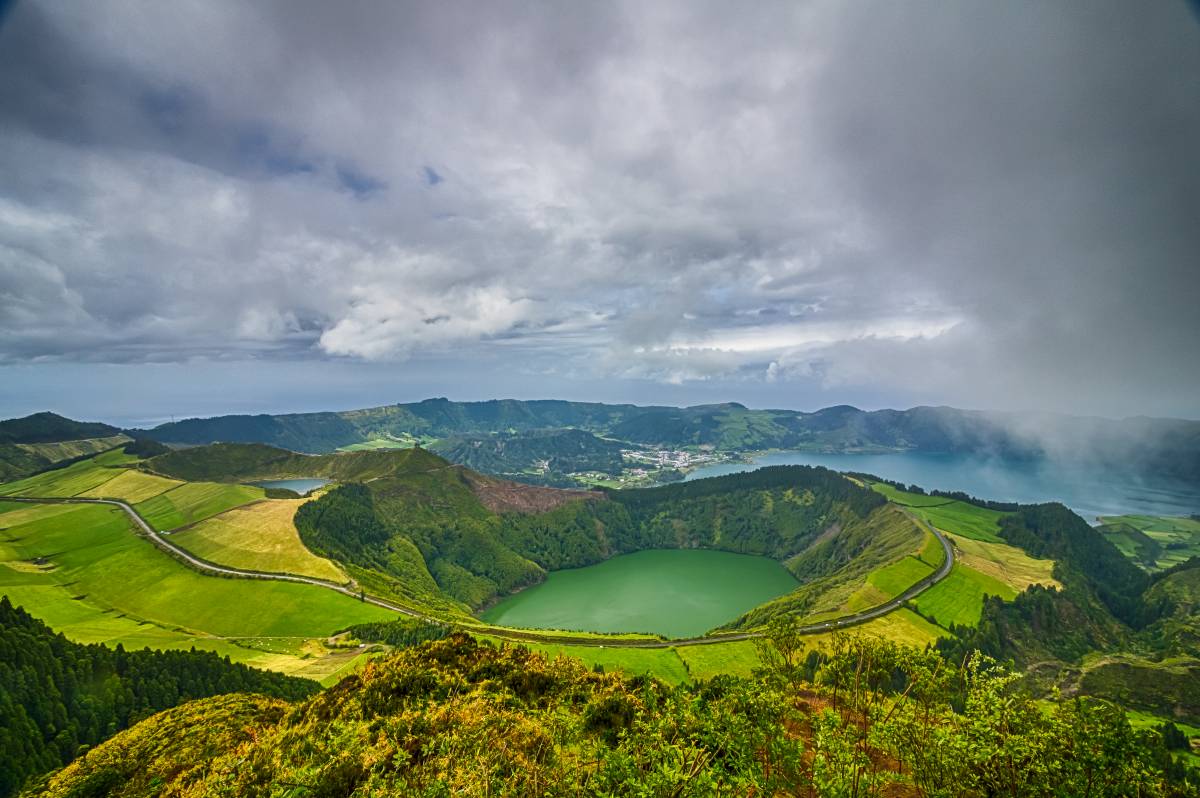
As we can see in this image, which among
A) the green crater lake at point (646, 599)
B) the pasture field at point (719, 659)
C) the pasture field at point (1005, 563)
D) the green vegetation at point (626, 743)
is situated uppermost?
the green vegetation at point (626, 743)

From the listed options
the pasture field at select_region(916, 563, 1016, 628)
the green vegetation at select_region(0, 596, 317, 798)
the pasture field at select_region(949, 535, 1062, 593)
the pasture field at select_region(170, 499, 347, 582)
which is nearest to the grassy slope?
the pasture field at select_region(170, 499, 347, 582)

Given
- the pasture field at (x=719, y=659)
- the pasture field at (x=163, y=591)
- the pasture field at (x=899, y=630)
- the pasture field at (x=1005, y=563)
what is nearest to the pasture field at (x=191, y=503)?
the pasture field at (x=163, y=591)

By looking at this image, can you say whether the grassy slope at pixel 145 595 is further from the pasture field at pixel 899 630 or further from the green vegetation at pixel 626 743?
the pasture field at pixel 899 630

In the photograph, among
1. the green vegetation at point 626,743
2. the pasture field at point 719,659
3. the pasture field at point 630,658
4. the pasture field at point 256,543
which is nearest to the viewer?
the green vegetation at point 626,743

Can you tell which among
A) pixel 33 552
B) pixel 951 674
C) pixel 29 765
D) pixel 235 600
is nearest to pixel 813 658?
pixel 951 674

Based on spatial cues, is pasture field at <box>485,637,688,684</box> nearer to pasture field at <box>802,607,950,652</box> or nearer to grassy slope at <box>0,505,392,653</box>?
pasture field at <box>802,607,950,652</box>
